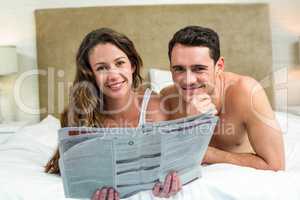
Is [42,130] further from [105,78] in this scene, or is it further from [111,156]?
[111,156]

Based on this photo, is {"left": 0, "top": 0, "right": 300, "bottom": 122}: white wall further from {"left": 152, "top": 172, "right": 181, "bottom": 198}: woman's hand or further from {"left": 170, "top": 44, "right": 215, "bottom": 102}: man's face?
{"left": 152, "top": 172, "right": 181, "bottom": 198}: woman's hand

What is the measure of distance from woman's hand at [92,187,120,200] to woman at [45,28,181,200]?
1.00ft

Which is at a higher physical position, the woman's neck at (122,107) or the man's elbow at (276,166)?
the woman's neck at (122,107)

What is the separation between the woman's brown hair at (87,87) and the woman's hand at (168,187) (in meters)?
0.35

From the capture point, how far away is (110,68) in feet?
3.81

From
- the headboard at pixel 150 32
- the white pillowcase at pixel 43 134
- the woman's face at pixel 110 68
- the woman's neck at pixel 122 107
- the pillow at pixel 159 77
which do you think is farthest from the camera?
the headboard at pixel 150 32

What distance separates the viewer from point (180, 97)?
129 cm

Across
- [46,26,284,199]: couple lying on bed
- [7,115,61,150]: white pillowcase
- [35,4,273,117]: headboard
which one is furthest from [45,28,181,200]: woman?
[35,4,273,117]: headboard

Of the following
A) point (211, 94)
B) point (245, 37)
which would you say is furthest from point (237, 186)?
point (245, 37)

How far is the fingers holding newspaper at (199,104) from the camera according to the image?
3.81ft

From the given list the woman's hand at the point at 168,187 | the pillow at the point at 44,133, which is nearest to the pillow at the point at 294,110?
the pillow at the point at 44,133

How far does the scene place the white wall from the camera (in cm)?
294

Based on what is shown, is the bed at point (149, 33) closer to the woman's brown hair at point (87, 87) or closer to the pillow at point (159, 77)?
the pillow at point (159, 77)

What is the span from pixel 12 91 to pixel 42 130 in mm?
993
